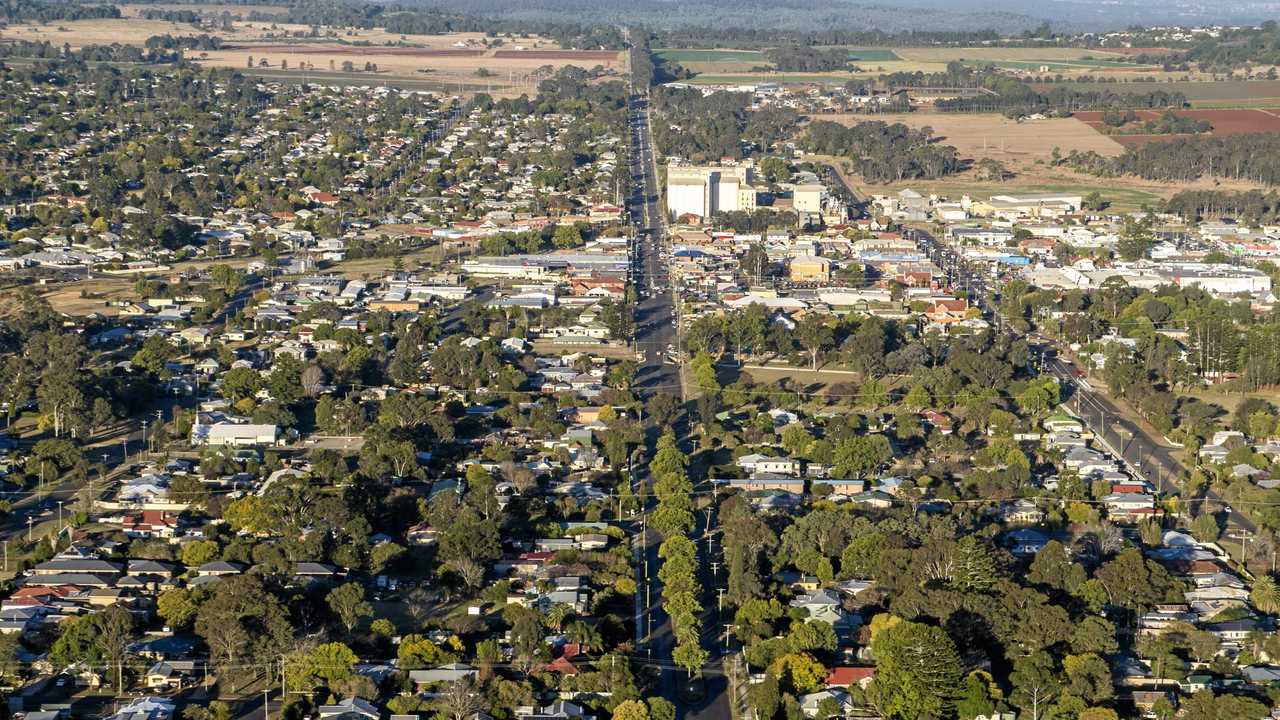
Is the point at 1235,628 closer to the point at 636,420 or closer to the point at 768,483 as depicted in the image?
the point at 768,483

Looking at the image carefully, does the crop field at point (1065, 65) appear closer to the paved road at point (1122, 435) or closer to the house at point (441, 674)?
the paved road at point (1122, 435)

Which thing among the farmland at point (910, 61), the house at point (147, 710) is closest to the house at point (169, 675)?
the house at point (147, 710)

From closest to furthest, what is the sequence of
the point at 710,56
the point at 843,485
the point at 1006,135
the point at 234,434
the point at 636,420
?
the point at 843,485 < the point at 234,434 < the point at 636,420 < the point at 1006,135 < the point at 710,56

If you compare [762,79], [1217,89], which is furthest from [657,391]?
[762,79]

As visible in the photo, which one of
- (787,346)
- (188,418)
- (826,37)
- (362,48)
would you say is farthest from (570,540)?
(826,37)

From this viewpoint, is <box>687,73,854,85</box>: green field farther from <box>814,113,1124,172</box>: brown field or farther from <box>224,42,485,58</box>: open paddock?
<box>224,42,485,58</box>: open paddock

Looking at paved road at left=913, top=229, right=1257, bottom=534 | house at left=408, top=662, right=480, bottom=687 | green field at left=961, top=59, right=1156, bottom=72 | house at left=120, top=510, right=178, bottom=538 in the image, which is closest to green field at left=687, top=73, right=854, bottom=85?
green field at left=961, top=59, right=1156, bottom=72

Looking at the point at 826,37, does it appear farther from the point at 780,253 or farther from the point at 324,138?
the point at 780,253
